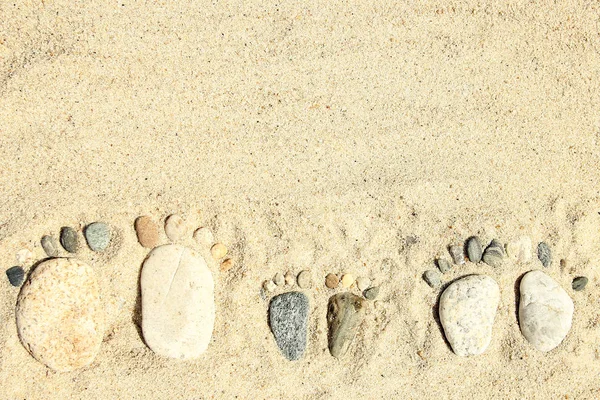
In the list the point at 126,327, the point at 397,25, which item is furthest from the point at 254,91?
the point at 126,327

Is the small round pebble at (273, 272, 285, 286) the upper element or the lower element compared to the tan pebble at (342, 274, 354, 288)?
upper

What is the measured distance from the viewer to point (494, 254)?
2.98 m

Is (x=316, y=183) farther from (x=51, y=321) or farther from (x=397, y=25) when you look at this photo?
(x=51, y=321)

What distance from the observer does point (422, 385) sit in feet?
9.77

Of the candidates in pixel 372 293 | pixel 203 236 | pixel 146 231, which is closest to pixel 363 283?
pixel 372 293

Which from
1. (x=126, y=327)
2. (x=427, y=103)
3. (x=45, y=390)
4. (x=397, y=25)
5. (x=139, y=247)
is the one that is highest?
(x=397, y=25)

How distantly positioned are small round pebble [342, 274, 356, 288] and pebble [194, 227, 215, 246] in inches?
28.6

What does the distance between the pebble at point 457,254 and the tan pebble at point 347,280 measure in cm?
55

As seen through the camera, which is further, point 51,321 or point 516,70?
point 516,70

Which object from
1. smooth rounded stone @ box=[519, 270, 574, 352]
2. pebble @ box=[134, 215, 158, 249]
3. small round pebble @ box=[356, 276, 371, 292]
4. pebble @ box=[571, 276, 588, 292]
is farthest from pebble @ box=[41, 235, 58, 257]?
pebble @ box=[571, 276, 588, 292]

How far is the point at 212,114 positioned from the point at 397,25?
108 cm

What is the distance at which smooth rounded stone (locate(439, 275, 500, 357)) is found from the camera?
294 centimetres

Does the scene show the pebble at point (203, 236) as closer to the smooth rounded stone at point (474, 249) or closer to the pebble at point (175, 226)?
the pebble at point (175, 226)

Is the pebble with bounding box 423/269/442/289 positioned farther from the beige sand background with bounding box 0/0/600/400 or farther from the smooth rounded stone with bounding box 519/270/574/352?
the smooth rounded stone with bounding box 519/270/574/352
